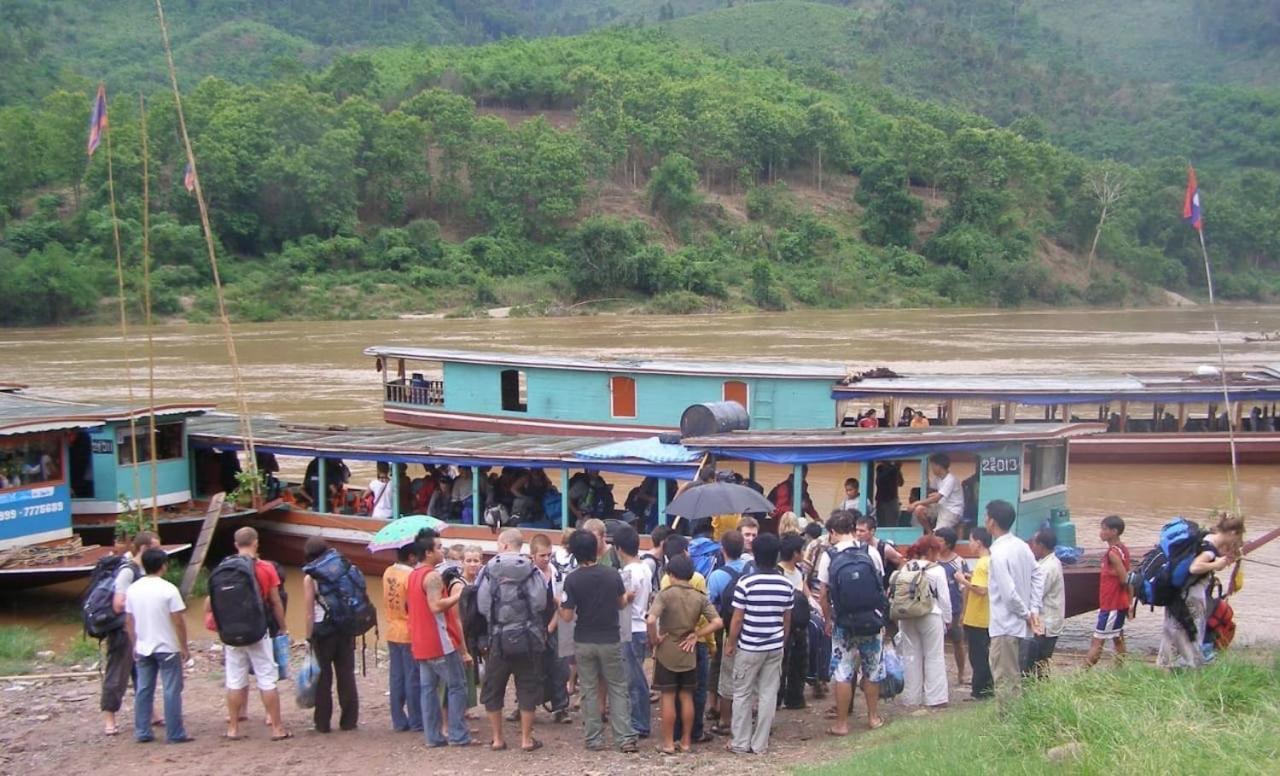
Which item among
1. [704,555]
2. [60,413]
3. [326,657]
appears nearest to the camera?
[326,657]

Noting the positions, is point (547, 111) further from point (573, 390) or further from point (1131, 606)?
point (1131, 606)

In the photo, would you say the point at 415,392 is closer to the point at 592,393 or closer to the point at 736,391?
the point at 592,393

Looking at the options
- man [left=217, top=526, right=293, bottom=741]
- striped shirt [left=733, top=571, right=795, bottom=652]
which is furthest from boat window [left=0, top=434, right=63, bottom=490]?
striped shirt [left=733, top=571, right=795, bottom=652]

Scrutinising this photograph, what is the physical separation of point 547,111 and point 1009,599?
276ft

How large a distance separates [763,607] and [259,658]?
313cm

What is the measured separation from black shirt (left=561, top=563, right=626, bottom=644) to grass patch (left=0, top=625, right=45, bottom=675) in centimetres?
577

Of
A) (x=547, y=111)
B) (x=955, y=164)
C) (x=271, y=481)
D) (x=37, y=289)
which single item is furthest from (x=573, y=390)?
(x=547, y=111)

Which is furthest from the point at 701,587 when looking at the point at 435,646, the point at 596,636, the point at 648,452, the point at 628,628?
the point at 648,452

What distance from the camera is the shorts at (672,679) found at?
766 cm

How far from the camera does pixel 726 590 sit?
7.85 m

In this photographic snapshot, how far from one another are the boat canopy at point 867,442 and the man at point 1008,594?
14.6 ft

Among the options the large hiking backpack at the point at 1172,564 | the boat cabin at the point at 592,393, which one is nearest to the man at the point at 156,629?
the large hiking backpack at the point at 1172,564

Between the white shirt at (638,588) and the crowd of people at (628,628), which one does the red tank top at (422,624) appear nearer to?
the crowd of people at (628,628)

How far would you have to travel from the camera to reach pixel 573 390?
78.1ft
